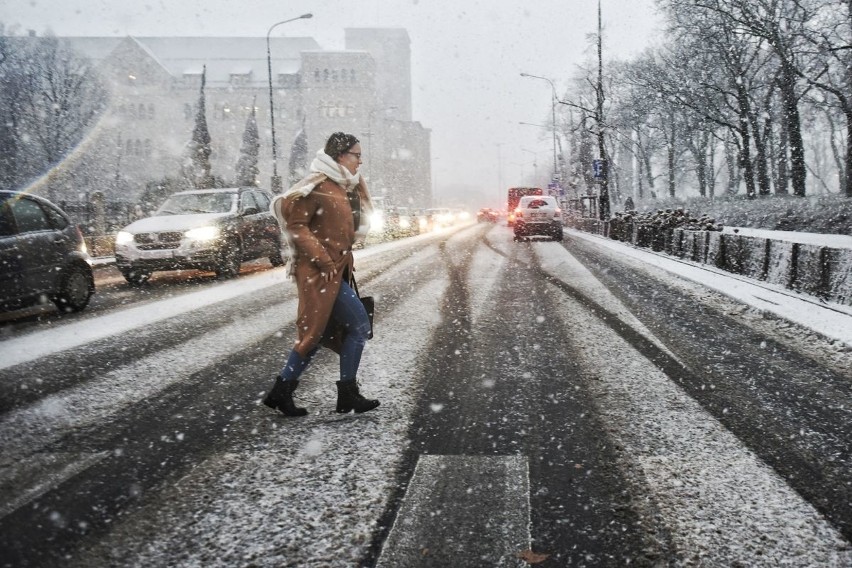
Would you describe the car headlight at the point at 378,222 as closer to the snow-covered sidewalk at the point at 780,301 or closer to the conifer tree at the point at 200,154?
the conifer tree at the point at 200,154

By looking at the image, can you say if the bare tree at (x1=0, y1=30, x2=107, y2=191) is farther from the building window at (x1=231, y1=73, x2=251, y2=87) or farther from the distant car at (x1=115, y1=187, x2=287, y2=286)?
the building window at (x1=231, y1=73, x2=251, y2=87)

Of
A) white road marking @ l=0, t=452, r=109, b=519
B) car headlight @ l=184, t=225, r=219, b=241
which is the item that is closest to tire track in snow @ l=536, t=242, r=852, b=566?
white road marking @ l=0, t=452, r=109, b=519

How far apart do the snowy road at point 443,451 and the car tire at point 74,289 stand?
6.33 ft

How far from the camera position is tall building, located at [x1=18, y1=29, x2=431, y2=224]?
68500mm

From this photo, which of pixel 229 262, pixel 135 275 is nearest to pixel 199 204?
pixel 229 262

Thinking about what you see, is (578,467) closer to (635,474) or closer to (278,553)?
(635,474)

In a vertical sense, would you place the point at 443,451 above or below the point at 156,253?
below

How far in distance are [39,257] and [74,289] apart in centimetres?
85

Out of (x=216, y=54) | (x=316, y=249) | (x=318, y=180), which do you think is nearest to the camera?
(x=316, y=249)

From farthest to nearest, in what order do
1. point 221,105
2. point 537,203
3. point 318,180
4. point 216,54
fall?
1. point 216,54
2. point 221,105
3. point 537,203
4. point 318,180

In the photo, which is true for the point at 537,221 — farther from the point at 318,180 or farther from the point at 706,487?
the point at 706,487

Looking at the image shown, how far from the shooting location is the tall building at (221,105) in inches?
2697

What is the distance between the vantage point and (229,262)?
1230 cm

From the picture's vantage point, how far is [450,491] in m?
2.81
